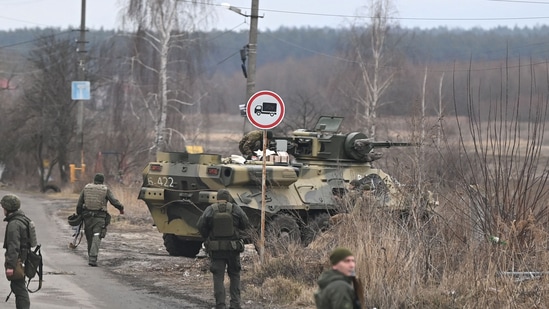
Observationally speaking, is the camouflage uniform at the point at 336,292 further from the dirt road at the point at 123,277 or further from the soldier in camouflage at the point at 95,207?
the soldier in camouflage at the point at 95,207

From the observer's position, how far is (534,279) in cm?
1138

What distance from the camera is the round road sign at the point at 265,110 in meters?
14.9

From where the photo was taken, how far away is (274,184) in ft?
56.9

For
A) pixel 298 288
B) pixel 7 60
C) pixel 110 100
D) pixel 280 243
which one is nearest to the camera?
pixel 298 288

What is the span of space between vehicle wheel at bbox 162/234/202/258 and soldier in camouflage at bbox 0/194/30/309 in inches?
268

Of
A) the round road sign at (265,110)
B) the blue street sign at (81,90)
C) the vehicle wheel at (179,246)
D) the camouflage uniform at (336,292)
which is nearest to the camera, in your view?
the camouflage uniform at (336,292)

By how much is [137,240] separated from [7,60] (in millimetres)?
92314

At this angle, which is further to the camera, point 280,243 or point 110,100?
point 110,100

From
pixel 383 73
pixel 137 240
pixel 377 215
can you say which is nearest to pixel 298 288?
pixel 377 215

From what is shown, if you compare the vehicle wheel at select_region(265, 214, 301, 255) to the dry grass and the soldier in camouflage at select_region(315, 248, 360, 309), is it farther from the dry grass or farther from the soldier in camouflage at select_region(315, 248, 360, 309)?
the soldier in camouflage at select_region(315, 248, 360, 309)

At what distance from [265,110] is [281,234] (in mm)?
2300

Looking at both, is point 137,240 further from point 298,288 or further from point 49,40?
point 49,40

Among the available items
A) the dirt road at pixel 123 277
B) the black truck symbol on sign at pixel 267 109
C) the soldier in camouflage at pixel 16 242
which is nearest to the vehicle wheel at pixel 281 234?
the dirt road at pixel 123 277

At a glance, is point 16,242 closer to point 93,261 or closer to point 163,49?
point 93,261
